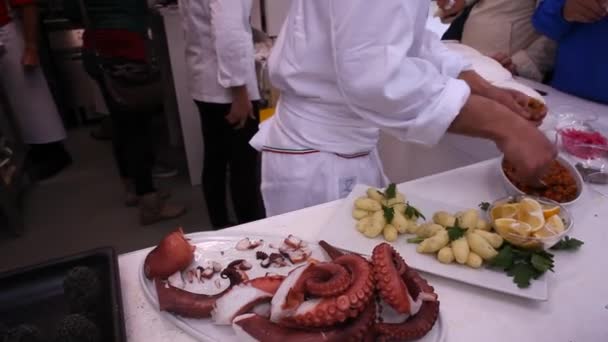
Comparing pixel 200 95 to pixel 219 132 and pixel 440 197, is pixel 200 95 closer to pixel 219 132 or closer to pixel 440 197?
pixel 219 132

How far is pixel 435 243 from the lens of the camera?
0.65 meters

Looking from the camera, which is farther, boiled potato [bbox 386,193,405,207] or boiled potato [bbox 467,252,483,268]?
boiled potato [bbox 386,193,405,207]

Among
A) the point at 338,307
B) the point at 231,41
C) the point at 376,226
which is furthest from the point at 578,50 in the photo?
the point at 338,307

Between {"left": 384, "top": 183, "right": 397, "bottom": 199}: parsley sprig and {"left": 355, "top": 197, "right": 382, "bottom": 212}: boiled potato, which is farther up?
{"left": 384, "top": 183, "right": 397, "bottom": 199}: parsley sprig

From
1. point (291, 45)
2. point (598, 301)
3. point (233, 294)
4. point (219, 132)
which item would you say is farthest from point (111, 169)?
point (598, 301)

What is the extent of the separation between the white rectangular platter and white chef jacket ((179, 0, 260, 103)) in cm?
75

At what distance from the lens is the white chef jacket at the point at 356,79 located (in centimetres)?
65

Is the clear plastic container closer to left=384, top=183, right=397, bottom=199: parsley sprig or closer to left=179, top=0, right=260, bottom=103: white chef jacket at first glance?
left=384, top=183, right=397, bottom=199: parsley sprig

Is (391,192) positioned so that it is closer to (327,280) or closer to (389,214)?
(389,214)

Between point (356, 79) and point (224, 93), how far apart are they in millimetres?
961

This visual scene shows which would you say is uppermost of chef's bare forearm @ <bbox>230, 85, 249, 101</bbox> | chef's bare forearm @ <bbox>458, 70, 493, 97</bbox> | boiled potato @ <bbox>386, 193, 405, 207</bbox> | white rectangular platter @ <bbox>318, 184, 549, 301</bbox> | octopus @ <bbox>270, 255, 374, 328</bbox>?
chef's bare forearm @ <bbox>458, 70, 493, 97</bbox>

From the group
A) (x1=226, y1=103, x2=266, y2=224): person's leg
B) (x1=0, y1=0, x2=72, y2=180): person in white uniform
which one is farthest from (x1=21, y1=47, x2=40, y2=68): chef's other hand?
(x1=226, y1=103, x2=266, y2=224): person's leg

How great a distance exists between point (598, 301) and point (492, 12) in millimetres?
1110

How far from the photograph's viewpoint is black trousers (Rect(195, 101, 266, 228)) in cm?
162
